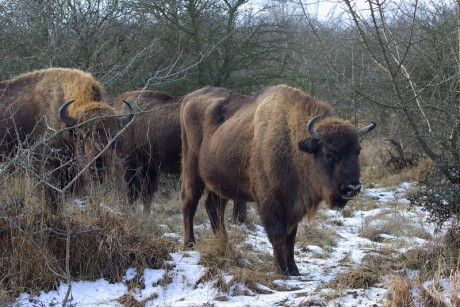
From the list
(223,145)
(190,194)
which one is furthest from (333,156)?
(190,194)

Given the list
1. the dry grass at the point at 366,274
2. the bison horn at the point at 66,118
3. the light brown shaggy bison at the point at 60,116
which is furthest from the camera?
the bison horn at the point at 66,118

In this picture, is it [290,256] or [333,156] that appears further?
[290,256]

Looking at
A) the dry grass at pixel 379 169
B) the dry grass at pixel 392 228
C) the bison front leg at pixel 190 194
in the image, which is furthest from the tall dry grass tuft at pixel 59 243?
the dry grass at pixel 379 169

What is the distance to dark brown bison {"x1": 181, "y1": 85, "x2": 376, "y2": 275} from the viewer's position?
5953 millimetres

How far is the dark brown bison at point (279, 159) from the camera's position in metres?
5.95

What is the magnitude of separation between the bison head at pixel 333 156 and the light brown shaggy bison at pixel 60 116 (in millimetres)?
2290

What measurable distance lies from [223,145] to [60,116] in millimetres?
1935

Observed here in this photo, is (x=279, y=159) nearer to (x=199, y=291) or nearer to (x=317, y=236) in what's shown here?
(x=199, y=291)

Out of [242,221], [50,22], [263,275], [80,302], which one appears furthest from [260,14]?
[80,302]

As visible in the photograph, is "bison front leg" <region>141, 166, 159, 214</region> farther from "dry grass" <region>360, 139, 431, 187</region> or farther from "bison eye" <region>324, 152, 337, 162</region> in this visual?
"dry grass" <region>360, 139, 431, 187</region>

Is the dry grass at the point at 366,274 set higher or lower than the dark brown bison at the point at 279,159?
lower

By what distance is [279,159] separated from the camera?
6.23 m

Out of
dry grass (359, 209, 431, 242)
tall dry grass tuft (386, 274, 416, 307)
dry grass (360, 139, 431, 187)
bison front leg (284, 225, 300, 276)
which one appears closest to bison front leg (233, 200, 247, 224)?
dry grass (359, 209, 431, 242)

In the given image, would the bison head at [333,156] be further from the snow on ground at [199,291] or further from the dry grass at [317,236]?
the dry grass at [317,236]
